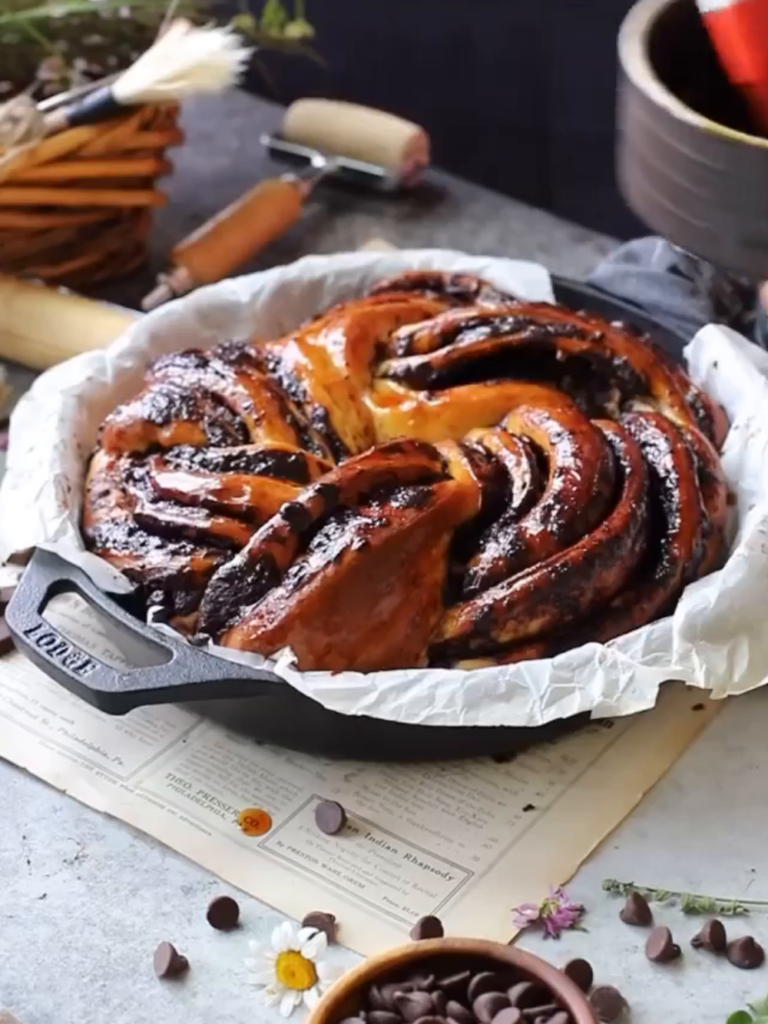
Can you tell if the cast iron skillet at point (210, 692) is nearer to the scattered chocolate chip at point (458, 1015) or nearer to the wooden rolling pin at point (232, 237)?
the scattered chocolate chip at point (458, 1015)

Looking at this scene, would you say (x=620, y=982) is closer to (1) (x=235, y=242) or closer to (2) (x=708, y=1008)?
(2) (x=708, y=1008)

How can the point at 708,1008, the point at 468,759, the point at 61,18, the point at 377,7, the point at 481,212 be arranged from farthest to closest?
the point at 377,7, the point at 481,212, the point at 61,18, the point at 468,759, the point at 708,1008

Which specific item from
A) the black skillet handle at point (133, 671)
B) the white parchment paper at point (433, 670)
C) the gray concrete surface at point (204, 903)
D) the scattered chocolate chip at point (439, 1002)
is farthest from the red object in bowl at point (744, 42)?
the scattered chocolate chip at point (439, 1002)

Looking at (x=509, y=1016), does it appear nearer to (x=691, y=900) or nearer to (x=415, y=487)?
(x=691, y=900)

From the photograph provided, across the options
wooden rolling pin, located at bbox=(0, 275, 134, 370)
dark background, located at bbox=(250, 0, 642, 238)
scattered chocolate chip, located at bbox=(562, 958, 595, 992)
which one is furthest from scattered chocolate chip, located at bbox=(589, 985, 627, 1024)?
dark background, located at bbox=(250, 0, 642, 238)

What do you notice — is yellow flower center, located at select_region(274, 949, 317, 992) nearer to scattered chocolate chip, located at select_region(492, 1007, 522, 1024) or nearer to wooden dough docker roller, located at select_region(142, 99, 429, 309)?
scattered chocolate chip, located at select_region(492, 1007, 522, 1024)

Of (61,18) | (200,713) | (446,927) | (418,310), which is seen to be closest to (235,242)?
(61,18)
